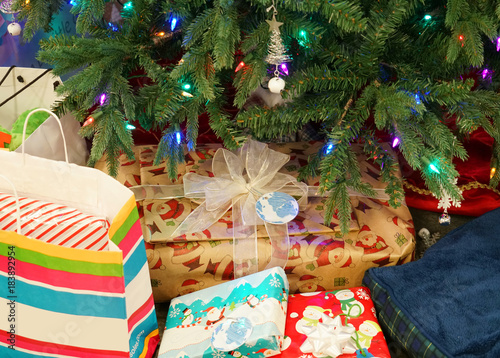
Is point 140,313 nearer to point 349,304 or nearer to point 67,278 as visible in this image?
point 67,278

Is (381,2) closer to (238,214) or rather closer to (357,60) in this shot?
(357,60)

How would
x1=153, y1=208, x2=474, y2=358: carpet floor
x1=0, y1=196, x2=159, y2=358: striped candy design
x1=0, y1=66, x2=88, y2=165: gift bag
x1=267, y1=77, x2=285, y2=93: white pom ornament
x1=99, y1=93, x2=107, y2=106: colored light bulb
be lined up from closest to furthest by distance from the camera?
x1=0, y1=196, x2=159, y2=358: striped candy design → x1=267, y1=77, x2=285, y2=93: white pom ornament → x1=99, y1=93, x2=107, y2=106: colored light bulb → x1=0, y1=66, x2=88, y2=165: gift bag → x1=153, y1=208, x2=474, y2=358: carpet floor

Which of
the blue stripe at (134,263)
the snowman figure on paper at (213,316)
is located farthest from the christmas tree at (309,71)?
the snowman figure on paper at (213,316)

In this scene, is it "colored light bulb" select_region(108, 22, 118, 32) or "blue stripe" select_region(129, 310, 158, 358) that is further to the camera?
"colored light bulb" select_region(108, 22, 118, 32)

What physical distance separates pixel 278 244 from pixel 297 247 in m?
0.04

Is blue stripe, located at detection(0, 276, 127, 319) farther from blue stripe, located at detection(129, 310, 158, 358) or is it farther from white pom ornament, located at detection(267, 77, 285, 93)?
white pom ornament, located at detection(267, 77, 285, 93)

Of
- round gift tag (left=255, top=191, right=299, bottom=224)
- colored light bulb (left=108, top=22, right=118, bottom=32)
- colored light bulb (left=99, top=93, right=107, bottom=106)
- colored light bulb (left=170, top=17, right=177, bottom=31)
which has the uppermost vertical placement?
colored light bulb (left=170, top=17, right=177, bottom=31)

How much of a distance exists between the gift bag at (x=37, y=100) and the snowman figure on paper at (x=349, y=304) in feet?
2.35

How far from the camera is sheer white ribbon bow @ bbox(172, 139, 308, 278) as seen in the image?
1.02 m

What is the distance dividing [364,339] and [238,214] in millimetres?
360

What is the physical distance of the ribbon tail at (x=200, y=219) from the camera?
3.38ft

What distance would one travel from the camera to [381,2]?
2.91ft

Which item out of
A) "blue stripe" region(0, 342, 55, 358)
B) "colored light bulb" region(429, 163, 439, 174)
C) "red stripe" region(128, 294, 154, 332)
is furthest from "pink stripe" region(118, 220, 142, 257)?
"colored light bulb" region(429, 163, 439, 174)

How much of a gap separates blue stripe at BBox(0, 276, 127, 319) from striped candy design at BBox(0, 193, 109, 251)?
89 mm
